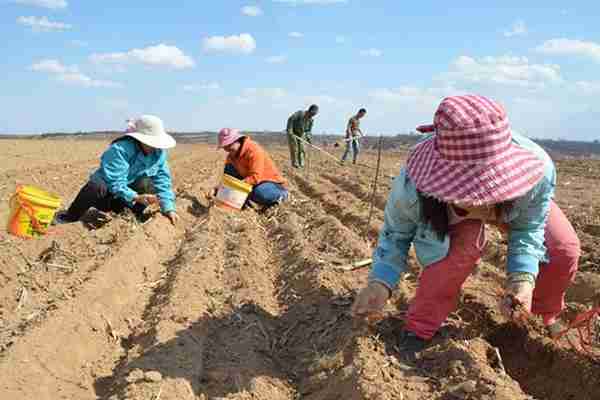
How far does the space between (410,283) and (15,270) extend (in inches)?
109

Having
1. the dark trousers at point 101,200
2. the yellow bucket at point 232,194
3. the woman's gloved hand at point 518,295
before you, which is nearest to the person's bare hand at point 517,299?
the woman's gloved hand at point 518,295

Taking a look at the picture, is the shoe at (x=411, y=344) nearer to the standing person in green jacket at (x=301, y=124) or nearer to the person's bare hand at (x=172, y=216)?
the person's bare hand at (x=172, y=216)

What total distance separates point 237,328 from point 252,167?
4.05m

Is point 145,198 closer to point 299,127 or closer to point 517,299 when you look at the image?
point 517,299

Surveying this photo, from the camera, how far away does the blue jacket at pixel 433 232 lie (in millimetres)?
2719

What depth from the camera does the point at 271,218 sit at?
6992 millimetres

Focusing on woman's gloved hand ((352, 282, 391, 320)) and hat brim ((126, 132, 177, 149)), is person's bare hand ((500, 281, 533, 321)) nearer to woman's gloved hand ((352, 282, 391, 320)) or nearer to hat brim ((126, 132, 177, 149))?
woman's gloved hand ((352, 282, 391, 320))

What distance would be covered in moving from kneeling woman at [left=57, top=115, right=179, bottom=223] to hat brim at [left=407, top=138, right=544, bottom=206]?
378 centimetres

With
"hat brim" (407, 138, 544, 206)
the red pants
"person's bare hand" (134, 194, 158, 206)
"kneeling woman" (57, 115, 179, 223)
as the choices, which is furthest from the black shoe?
"hat brim" (407, 138, 544, 206)

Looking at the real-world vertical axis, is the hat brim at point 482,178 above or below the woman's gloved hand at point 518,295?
above

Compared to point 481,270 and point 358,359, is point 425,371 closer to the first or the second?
point 358,359

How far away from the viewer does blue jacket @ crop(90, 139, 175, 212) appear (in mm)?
5816

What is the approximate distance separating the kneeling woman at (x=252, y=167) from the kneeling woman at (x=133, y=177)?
1303mm

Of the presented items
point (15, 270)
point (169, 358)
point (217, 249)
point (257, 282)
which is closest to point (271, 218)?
point (217, 249)
